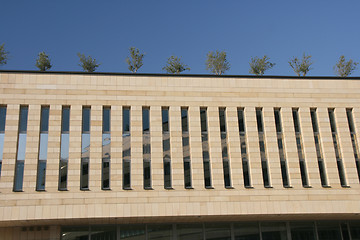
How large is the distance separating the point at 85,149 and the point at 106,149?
4.45ft

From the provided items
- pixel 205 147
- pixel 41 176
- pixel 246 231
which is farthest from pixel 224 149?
pixel 41 176

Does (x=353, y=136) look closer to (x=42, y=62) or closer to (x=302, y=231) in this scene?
(x=302, y=231)

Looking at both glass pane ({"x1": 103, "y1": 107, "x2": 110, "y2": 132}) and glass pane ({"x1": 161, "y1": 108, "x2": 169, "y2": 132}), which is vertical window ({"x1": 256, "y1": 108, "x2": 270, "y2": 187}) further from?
glass pane ({"x1": 103, "y1": 107, "x2": 110, "y2": 132})

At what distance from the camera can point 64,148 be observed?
89.6 feet

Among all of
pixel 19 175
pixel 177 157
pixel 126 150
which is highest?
pixel 126 150

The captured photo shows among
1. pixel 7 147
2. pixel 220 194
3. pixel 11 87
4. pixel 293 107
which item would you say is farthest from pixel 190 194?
pixel 11 87

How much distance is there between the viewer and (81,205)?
26188mm

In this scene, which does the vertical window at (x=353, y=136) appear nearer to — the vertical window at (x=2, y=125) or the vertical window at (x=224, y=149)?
the vertical window at (x=224, y=149)

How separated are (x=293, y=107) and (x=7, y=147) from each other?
64.5 ft

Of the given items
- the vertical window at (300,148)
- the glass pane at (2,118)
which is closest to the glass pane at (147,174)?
the glass pane at (2,118)

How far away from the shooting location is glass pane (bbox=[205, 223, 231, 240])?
29211 mm

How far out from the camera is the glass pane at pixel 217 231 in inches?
1150

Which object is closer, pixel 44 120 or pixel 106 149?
pixel 106 149

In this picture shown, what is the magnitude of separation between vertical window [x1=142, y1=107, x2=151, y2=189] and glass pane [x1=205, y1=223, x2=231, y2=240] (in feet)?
18.3
